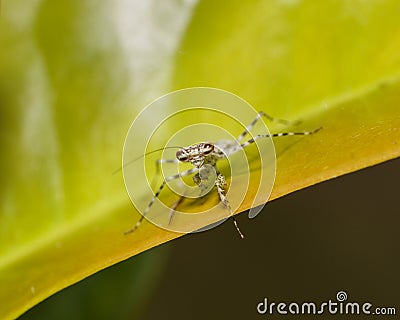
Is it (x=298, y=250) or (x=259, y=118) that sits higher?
(x=298, y=250)

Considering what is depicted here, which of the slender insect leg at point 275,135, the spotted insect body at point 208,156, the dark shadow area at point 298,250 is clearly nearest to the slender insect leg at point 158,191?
the spotted insect body at point 208,156

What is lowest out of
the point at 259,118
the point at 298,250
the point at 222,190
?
the point at 222,190

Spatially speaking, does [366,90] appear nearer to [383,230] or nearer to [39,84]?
[39,84]

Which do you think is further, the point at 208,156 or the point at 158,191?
the point at 208,156

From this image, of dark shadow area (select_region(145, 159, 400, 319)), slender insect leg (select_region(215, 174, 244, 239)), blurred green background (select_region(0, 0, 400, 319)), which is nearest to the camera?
slender insect leg (select_region(215, 174, 244, 239))

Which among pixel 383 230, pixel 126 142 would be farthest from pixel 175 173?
pixel 383 230

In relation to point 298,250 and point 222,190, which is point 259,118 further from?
point 298,250

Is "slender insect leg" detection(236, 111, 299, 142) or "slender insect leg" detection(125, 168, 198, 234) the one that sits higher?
"slender insect leg" detection(236, 111, 299, 142)

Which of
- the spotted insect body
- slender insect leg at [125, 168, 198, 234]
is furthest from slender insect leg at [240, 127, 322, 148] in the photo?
slender insect leg at [125, 168, 198, 234]

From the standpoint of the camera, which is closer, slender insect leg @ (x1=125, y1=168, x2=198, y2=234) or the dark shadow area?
slender insect leg @ (x1=125, y1=168, x2=198, y2=234)

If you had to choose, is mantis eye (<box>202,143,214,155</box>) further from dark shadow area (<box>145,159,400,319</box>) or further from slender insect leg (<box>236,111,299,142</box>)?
dark shadow area (<box>145,159,400,319</box>)

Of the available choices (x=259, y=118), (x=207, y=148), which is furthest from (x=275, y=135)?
(x=207, y=148)
